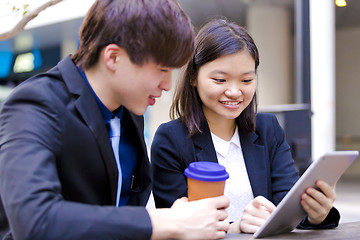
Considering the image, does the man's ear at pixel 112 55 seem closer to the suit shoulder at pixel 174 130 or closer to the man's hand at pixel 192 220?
the man's hand at pixel 192 220

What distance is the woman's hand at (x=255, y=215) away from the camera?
112 cm

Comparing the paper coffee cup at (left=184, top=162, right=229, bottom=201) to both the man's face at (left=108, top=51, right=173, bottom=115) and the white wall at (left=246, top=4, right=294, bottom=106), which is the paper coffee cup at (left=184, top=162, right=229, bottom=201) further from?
the white wall at (left=246, top=4, right=294, bottom=106)

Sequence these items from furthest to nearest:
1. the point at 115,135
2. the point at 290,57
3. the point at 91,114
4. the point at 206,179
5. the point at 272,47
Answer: the point at 290,57
the point at 272,47
the point at 115,135
the point at 91,114
the point at 206,179

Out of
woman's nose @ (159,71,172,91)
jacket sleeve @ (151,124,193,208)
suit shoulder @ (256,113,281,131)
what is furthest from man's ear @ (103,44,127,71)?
suit shoulder @ (256,113,281,131)

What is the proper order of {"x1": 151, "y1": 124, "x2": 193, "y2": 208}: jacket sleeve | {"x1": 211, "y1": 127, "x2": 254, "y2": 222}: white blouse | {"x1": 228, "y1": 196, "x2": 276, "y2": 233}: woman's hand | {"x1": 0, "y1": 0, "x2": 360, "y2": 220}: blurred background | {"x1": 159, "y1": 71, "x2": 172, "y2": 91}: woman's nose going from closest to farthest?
1. {"x1": 159, "y1": 71, "x2": 172, "y2": 91}: woman's nose
2. {"x1": 228, "y1": 196, "x2": 276, "y2": 233}: woman's hand
3. {"x1": 151, "y1": 124, "x2": 193, "y2": 208}: jacket sleeve
4. {"x1": 211, "y1": 127, "x2": 254, "y2": 222}: white blouse
5. {"x1": 0, "y1": 0, "x2": 360, "y2": 220}: blurred background

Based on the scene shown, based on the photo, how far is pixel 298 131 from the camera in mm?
3814

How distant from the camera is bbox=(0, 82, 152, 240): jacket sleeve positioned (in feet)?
2.49

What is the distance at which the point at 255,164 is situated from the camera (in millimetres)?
1462

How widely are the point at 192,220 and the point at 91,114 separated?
0.37 m

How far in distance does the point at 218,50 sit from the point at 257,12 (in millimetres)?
7403

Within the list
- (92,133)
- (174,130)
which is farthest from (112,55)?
(174,130)

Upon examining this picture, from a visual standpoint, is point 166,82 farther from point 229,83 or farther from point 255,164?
point 255,164

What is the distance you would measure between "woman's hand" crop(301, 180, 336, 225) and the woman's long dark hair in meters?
0.50

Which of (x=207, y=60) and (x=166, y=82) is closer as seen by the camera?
(x=166, y=82)
